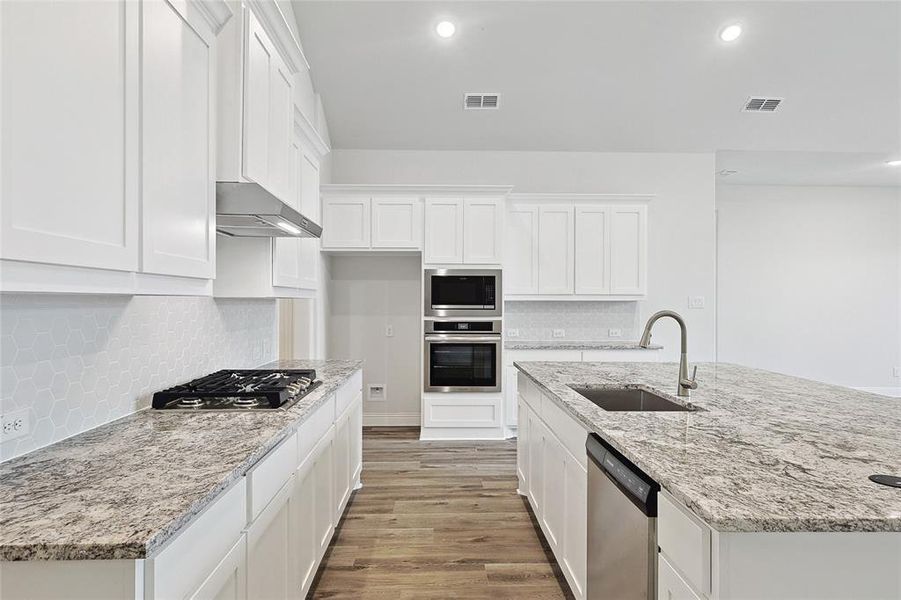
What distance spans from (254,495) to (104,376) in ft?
2.45

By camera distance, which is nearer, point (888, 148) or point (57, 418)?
point (57, 418)

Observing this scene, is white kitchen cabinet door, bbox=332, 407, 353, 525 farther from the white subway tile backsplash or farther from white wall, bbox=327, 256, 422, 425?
the white subway tile backsplash

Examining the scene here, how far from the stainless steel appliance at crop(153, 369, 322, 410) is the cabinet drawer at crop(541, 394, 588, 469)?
115 cm

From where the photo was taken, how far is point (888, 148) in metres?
5.24

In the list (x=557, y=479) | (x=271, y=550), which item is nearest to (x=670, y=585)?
(x=557, y=479)

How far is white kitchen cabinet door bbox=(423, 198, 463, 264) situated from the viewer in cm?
466

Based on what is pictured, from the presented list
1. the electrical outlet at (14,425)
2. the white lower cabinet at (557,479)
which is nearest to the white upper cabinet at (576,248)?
the white lower cabinet at (557,479)

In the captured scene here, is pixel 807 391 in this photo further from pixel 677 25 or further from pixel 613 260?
pixel 677 25

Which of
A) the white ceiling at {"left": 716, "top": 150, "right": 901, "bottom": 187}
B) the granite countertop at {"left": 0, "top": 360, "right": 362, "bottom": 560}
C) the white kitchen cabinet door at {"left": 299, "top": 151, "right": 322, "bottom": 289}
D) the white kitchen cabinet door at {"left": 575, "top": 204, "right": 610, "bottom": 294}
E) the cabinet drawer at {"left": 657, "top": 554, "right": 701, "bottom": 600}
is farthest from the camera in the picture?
the white ceiling at {"left": 716, "top": 150, "right": 901, "bottom": 187}

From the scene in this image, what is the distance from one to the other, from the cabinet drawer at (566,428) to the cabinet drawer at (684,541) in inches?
22.9

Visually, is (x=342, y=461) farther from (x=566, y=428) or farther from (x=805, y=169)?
(x=805, y=169)

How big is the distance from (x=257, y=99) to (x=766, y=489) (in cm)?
215

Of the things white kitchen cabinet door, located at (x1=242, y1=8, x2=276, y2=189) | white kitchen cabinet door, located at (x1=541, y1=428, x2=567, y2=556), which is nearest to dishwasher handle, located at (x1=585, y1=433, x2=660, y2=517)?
white kitchen cabinet door, located at (x1=541, y1=428, x2=567, y2=556)

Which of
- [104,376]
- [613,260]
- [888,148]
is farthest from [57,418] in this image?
Result: [888,148]
